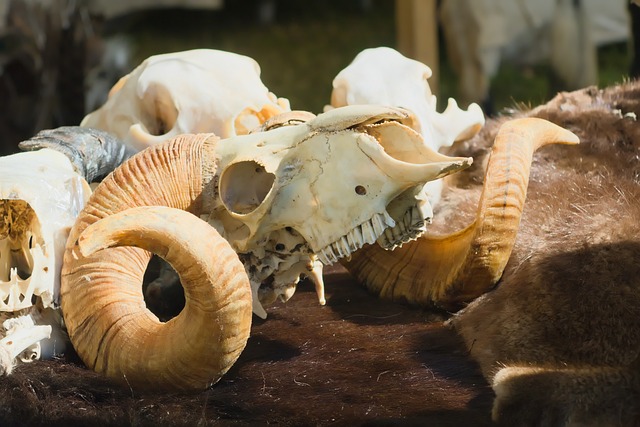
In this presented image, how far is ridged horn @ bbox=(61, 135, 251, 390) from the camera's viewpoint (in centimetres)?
168

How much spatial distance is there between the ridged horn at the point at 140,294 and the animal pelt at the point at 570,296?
17.4 inches

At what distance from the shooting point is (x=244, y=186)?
1.97 meters

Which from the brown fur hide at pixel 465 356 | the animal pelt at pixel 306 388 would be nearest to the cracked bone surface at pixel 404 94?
the brown fur hide at pixel 465 356

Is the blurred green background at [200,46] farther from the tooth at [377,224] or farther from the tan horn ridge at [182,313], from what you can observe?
the tan horn ridge at [182,313]

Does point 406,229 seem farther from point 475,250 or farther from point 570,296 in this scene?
point 570,296

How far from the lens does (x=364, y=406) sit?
171 centimetres

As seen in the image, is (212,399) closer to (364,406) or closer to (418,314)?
(364,406)

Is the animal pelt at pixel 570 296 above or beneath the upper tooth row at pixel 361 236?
beneath

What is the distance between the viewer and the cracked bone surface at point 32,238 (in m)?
1.91

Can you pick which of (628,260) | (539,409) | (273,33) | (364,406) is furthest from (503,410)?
(273,33)

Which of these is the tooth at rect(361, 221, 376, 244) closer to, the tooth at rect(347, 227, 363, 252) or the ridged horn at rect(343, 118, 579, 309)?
the tooth at rect(347, 227, 363, 252)

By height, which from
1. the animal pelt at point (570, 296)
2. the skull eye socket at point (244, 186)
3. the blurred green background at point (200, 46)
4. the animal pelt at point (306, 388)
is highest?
the blurred green background at point (200, 46)

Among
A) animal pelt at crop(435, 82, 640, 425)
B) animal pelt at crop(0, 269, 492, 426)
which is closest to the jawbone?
animal pelt at crop(0, 269, 492, 426)

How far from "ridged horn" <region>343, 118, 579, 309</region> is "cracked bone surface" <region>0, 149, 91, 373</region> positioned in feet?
2.05
